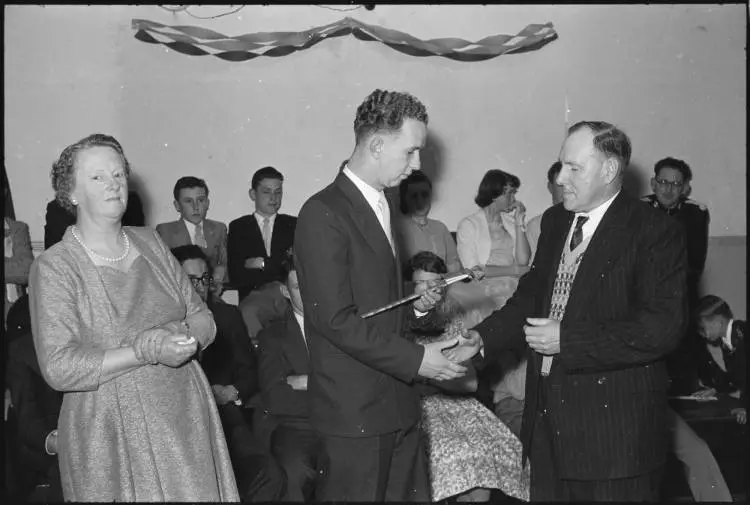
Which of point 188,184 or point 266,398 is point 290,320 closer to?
point 266,398

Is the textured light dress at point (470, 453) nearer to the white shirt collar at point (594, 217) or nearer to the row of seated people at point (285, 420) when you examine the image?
the row of seated people at point (285, 420)

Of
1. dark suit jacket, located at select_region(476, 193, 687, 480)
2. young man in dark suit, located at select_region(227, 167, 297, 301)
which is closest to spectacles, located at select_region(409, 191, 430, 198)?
young man in dark suit, located at select_region(227, 167, 297, 301)

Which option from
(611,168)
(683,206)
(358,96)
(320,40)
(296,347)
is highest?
(320,40)

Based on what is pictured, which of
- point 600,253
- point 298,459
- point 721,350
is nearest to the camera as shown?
point 600,253

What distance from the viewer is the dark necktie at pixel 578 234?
272cm

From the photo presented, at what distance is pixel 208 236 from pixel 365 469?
3566 mm

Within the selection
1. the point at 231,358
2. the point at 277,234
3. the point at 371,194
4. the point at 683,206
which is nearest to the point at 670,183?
the point at 683,206

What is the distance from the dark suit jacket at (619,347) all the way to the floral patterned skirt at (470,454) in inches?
48.1

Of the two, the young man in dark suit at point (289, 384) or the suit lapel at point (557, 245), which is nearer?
the suit lapel at point (557, 245)

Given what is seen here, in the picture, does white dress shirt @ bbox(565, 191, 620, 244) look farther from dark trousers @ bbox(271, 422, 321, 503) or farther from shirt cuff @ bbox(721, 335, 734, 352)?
shirt cuff @ bbox(721, 335, 734, 352)

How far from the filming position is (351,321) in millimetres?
2338

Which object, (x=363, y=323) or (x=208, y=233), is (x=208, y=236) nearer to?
(x=208, y=233)

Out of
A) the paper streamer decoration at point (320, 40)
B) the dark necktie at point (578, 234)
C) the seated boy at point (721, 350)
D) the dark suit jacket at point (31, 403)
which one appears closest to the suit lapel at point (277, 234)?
the paper streamer decoration at point (320, 40)

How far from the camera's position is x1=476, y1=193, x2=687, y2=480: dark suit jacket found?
8.21 ft
